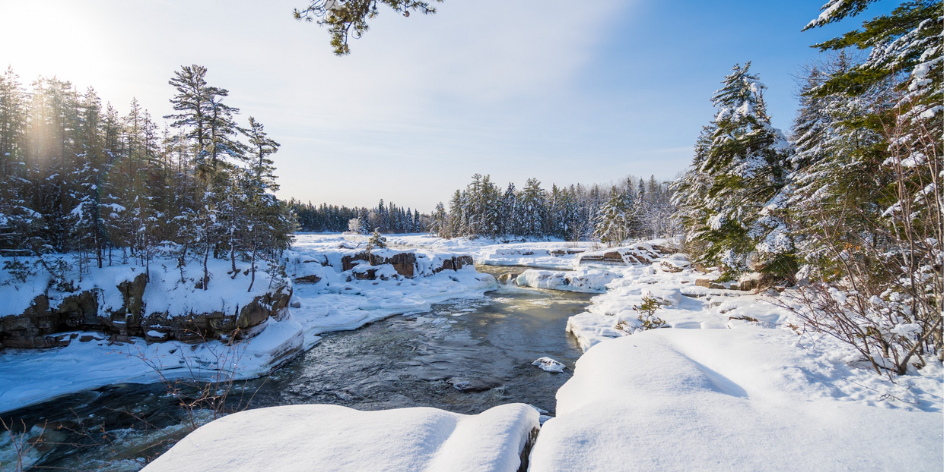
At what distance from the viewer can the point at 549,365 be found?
10.4 meters

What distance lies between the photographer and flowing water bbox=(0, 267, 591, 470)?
7422 millimetres

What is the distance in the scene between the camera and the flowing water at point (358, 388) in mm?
7422

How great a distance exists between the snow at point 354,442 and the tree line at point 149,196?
37.5 feet

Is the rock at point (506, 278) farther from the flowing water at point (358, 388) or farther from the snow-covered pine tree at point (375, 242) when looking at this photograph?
the flowing water at point (358, 388)

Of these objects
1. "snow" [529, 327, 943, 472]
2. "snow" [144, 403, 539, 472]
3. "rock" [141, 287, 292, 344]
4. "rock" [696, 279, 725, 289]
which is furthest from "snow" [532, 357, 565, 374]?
"rock" [141, 287, 292, 344]

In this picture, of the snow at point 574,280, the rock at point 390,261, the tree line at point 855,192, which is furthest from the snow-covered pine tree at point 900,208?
the rock at point 390,261

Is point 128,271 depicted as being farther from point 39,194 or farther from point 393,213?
point 393,213

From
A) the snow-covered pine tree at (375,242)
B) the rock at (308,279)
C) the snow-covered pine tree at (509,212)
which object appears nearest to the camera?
the rock at (308,279)

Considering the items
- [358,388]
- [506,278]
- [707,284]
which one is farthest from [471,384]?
[506,278]

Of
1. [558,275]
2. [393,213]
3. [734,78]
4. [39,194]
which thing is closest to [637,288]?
[558,275]

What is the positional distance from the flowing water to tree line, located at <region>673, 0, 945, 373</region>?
598cm

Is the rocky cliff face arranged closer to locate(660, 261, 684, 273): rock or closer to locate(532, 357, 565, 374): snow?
locate(532, 357, 565, 374): snow

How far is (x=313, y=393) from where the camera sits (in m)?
9.61

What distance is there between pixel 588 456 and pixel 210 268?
1656cm
